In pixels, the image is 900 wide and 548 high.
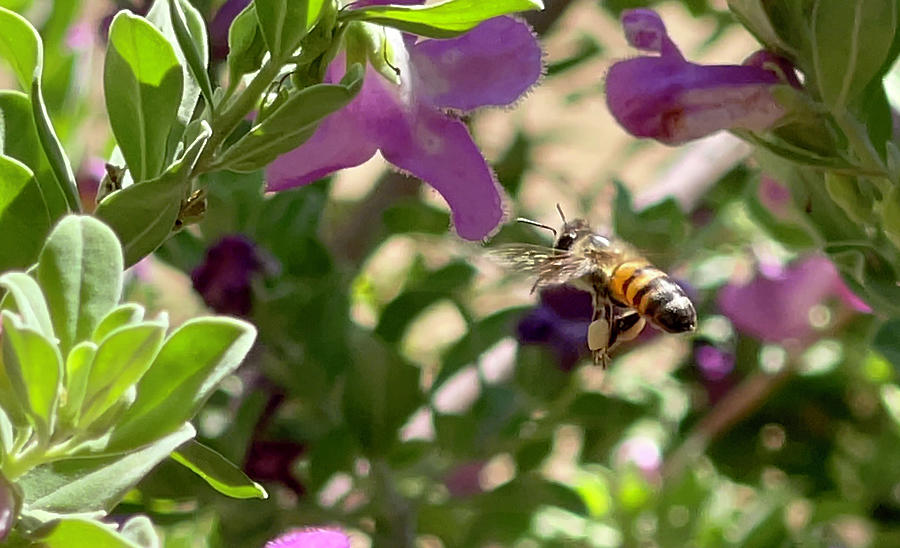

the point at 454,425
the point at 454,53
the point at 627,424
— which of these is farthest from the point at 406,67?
the point at 627,424

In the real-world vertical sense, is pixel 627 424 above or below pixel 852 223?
below

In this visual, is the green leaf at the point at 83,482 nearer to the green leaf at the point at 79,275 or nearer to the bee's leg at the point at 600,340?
the green leaf at the point at 79,275

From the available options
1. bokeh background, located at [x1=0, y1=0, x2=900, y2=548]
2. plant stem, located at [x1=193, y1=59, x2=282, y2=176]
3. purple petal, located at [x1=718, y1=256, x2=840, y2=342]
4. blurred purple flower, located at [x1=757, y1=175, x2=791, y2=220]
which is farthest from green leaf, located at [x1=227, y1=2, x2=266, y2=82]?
purple petal, located at [x1=718, y1=256, x2=840, y2=342]

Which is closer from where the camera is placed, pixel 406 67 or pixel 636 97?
pixel 406 67

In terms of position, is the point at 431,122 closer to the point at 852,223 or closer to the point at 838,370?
the point at 852,223

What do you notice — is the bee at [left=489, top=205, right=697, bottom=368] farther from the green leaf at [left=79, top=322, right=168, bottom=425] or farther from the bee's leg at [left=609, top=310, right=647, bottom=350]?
the green leaf at [left=79, top=322, right=168, bottom=425]

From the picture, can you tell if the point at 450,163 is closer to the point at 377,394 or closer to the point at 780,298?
the point at 377,394

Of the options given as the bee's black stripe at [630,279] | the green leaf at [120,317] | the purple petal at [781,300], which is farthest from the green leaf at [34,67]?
the purple petal at [781,300]
